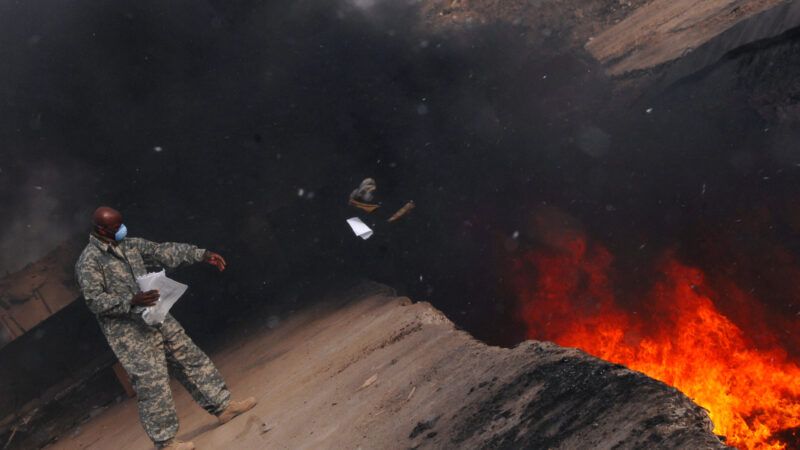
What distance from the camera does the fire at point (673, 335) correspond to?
384cm

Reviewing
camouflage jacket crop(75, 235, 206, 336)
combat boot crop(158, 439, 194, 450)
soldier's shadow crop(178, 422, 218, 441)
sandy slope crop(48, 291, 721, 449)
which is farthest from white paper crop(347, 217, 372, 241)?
combat boot crop(158, 439, 194, 450)

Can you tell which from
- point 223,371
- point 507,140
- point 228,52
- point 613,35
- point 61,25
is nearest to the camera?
point 223,371

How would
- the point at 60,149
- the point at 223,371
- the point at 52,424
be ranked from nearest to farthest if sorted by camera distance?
the point at 223,371 → the point at 52,424 → the point at 60,149

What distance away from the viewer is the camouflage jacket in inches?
140

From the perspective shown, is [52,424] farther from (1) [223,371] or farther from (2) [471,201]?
(2) [471,201]

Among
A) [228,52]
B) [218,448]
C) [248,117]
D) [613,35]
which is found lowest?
[218,448]

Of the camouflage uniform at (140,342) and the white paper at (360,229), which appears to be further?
the white paper at (360,229)

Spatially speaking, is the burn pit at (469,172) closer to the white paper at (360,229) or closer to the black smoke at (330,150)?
the black smoke at (330,150)

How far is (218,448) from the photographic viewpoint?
3654 millimetres

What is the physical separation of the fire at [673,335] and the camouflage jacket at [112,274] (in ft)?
12.4

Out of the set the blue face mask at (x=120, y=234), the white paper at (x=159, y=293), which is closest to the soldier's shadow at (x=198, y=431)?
the white paper at (x=159, y=293)

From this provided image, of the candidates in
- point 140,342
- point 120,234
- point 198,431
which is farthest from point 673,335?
point 120,234

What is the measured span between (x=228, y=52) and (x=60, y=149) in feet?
10.3

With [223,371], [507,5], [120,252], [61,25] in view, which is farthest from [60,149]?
[507,5]
